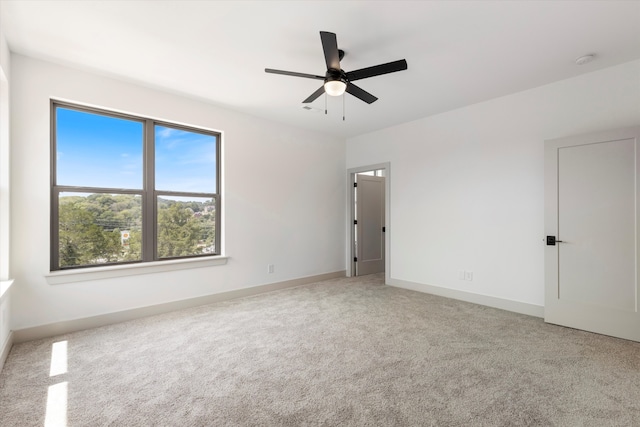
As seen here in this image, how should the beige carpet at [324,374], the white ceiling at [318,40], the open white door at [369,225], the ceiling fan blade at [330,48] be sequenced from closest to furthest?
1. the beige carpet at [324,374]
2. the ceiling fan blade at [330,48]
3. the white ceiling at [318,40]
4. the open white door at [369,225]

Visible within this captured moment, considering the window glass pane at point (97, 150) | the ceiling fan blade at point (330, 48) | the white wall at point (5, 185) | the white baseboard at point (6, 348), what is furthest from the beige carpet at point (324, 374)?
the ceiling fan blade at point (330, 48)

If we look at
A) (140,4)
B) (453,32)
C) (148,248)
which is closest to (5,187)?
(148,248)

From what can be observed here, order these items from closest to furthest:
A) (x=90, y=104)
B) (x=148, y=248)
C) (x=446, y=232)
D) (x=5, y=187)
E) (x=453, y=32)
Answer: (x=453, y=32) < (x=5, y=187) < (x=90, y=104) < (x=148, y=248) < (x=446, y=232)

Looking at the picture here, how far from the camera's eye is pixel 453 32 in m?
2.49

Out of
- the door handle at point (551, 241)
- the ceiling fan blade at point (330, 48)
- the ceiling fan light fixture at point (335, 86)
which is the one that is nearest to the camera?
the ceiling fan blade at point (330, 48)

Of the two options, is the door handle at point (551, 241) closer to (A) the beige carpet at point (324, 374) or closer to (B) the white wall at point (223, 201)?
(A) the beige carpet at point (324, 374)

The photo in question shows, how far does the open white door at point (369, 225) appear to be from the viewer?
5934 mm

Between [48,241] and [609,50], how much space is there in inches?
231

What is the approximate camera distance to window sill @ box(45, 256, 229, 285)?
3049mm

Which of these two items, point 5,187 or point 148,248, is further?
point 148,248

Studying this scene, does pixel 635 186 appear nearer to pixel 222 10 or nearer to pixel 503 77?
pixel 503 77

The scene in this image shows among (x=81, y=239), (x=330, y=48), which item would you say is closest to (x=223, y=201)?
(x=81, y=239)

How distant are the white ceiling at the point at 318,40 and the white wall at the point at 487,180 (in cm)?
32

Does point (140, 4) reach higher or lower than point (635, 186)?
higher
